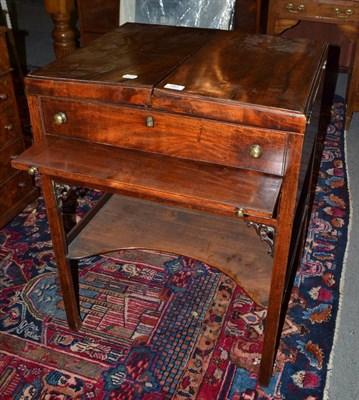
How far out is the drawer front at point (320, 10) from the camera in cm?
315

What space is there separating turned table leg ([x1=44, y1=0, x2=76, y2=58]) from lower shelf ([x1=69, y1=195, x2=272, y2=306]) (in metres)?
1.93

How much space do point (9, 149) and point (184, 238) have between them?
1.10 metres

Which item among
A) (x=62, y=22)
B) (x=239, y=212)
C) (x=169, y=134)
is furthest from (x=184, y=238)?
(x=62, y=22)

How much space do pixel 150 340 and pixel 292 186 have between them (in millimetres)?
929

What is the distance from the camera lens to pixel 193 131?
140 centimetres

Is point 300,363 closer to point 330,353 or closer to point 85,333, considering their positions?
point 330,353

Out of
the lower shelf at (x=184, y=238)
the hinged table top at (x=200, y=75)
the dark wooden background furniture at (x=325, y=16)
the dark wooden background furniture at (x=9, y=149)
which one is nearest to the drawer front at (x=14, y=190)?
the dark wooden background furniture at (x=9, y=149)

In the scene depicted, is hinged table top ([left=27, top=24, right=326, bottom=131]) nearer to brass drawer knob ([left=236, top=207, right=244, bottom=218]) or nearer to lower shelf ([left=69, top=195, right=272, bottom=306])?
brass drawer knob ([left=236, top=207, right=244, bottom=218])

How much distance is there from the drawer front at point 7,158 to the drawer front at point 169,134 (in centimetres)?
97

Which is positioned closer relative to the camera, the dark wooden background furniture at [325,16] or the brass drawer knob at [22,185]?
the brass drawer knob at [22,185]

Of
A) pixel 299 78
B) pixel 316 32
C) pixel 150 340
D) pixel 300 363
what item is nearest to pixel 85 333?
pixel 150 340

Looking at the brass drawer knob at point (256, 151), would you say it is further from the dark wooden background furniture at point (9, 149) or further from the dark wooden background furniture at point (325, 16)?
the dark wooden background furniture at point (325, 16)

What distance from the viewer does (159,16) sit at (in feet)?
10.4

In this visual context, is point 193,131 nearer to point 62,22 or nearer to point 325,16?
point 325,16
